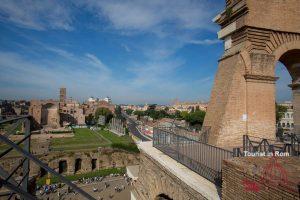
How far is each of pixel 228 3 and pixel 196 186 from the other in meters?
6.88

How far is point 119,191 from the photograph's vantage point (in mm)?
28219

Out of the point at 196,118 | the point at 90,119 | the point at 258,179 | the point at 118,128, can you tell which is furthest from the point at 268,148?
the point at 90,119

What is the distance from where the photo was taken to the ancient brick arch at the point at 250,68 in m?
8.00

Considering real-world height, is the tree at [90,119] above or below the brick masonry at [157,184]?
below

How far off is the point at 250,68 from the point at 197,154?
3.47 m

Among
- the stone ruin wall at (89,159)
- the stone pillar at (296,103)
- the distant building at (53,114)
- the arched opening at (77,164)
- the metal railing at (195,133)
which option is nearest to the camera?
the metal railing at (195,133)

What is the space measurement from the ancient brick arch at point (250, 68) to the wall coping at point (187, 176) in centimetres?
177

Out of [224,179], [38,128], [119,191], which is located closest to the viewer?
[224,179]

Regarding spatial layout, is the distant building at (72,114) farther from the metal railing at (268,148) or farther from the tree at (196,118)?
the metal railing at (268,148)

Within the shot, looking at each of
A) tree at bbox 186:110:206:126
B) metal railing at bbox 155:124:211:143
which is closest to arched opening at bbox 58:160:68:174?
metal railing at bbox 155:124:211:143

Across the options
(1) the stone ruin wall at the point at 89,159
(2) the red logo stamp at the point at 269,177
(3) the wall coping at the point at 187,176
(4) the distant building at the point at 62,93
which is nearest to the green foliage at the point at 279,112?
(1) the stone ruin wall at the point at 89,159

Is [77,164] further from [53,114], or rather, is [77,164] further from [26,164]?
[53,114]

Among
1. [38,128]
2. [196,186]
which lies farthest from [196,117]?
[196,186]

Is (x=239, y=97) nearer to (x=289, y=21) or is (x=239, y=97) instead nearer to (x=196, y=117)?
(x=289, y=21)
